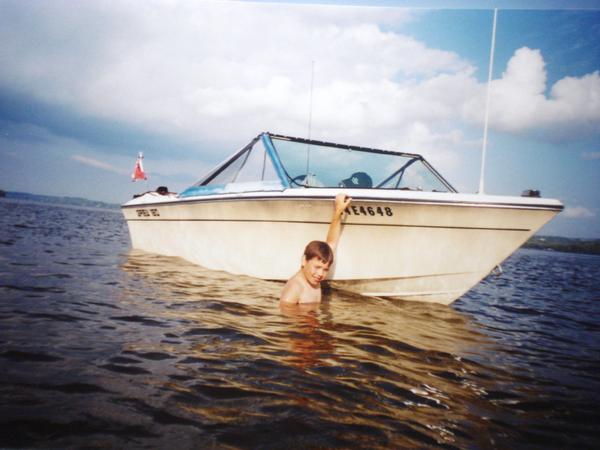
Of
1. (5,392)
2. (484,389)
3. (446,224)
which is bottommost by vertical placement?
(484,389)

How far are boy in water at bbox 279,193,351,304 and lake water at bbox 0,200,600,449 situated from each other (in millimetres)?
207

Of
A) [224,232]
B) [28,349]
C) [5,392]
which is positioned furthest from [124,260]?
[5,392]

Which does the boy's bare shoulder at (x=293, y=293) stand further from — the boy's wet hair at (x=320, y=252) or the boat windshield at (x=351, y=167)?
the boat windshield at (x=351, y=167)

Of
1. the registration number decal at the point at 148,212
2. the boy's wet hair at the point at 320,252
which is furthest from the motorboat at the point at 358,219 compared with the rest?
the registration number decal at the point at 148,212

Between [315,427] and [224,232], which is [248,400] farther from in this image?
[224,232]

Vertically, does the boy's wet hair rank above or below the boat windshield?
below

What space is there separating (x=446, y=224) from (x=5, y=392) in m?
4.06

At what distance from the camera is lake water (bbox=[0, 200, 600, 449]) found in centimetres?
142

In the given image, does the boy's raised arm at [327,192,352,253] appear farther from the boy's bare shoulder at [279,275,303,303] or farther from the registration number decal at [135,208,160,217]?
the registration number decal at [135,208,160,217]

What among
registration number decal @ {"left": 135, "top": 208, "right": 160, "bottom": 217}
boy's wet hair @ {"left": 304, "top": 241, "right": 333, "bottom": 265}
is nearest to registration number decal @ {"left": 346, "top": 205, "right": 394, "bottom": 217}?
boy's wet hair @ {"left": 304, "top": 241, "right": 333, "bottom": 265}

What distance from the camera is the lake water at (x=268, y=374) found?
142 cm

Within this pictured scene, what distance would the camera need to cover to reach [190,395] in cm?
166

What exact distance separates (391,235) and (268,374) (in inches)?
103

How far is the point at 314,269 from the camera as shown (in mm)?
3523
